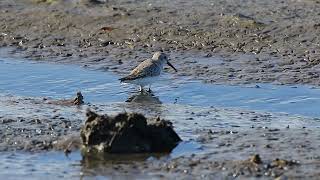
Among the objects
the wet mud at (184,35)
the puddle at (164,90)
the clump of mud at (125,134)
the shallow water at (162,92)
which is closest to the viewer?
the clump of mud at (125,134)

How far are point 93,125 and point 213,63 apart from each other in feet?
17.6

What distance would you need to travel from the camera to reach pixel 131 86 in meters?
14.7

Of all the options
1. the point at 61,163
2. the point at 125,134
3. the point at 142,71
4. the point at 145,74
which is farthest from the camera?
the point at 142,71

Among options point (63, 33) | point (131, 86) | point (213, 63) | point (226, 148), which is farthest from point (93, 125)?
point (63, 33)

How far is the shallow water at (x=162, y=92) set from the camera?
11.8 meters

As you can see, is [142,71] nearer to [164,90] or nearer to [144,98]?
[164,90]

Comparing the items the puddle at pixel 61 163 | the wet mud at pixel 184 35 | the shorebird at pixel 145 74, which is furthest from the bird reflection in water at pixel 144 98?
the puddle at pixel 61 163

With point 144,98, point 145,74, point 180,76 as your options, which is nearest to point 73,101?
point 144,98

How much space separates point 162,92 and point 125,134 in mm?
3772

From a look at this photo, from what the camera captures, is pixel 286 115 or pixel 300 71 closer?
pixel 286 115

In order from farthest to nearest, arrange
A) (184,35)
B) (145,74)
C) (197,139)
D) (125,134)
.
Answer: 1. (184,35)
2. (145,74)
3. (197,139)
4. (125,134)

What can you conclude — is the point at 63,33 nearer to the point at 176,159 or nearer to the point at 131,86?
the point at 131,86

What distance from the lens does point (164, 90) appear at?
1411 cm

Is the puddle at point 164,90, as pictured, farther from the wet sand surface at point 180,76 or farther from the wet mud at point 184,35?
the wet mud at point 184,35
